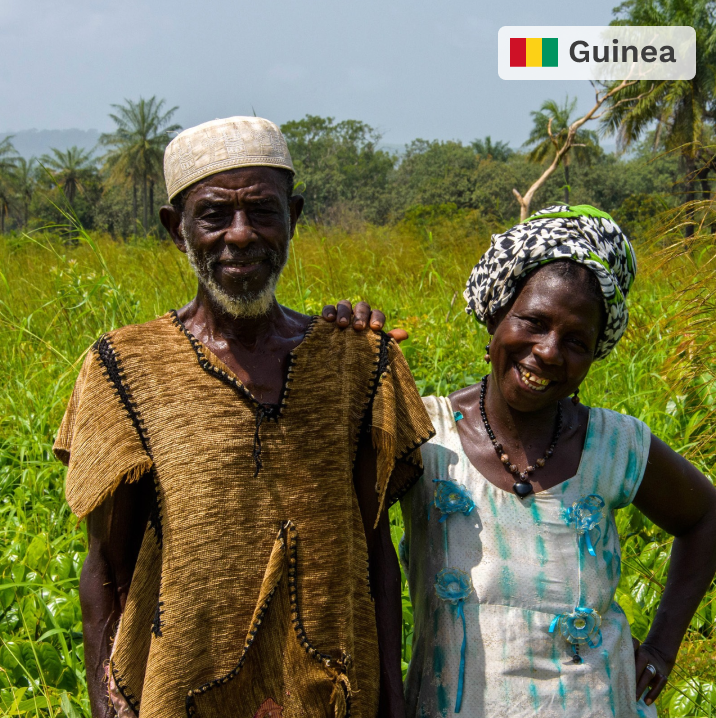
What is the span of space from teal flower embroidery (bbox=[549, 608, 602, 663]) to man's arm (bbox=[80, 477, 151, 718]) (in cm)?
84

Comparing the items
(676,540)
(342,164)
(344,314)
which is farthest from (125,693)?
(342,164)

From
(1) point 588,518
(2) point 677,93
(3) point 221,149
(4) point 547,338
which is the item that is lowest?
(1) point 588,518

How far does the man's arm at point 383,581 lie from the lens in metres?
1.46

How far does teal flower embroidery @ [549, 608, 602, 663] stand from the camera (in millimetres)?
1428

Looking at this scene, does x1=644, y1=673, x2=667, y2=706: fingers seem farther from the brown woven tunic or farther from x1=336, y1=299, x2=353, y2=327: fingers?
x1=336, y1=299, x2=353, y2=327: fingers

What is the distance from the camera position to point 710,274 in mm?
3148

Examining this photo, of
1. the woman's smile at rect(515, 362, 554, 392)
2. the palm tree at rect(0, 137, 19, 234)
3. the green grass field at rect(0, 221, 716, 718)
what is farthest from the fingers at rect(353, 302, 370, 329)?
the palm tree at rect(0, 137, 19, 234)

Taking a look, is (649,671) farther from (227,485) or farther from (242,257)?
(242,257)

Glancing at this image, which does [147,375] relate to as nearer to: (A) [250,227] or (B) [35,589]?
(A) [250,227]

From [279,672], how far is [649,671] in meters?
0.83

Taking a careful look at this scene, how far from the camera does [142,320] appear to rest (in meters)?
3.74

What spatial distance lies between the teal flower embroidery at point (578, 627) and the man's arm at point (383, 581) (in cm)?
31

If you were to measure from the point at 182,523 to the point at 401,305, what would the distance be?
360 centimetres

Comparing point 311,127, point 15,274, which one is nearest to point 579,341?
point 15,274
